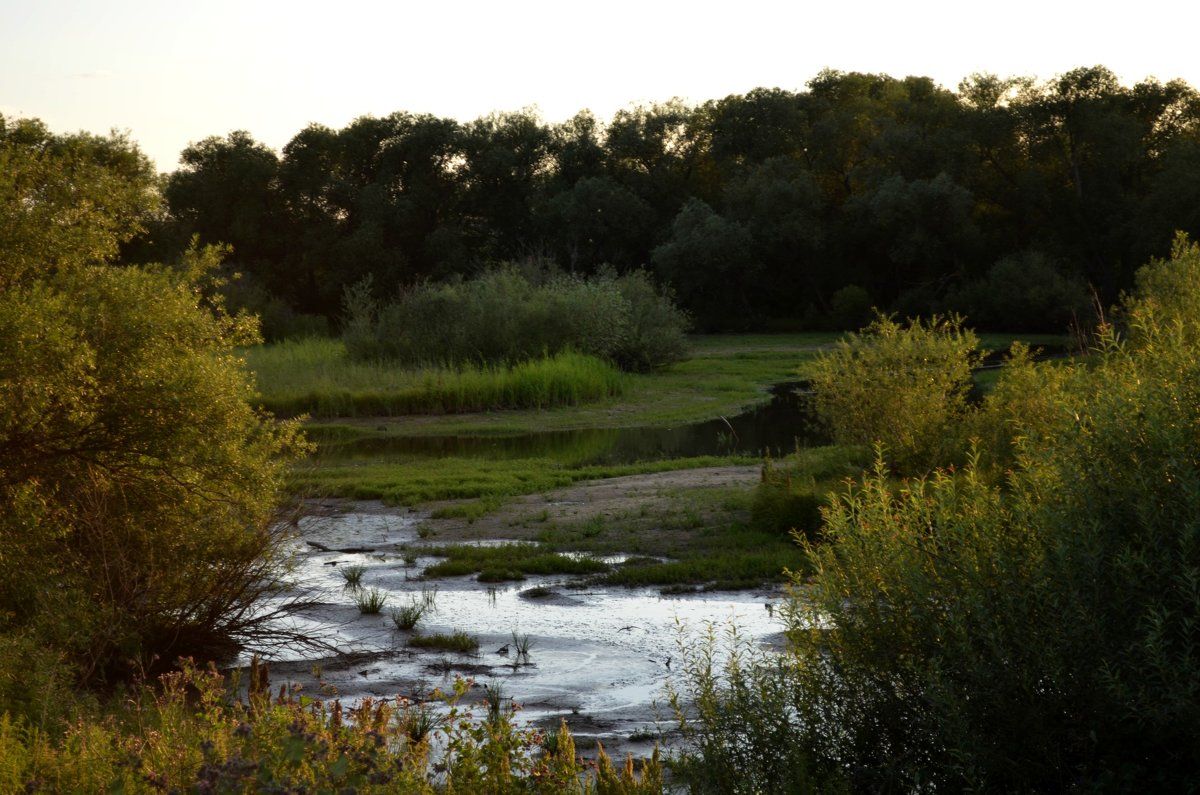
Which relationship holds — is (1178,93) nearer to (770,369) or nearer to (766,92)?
(766,92)

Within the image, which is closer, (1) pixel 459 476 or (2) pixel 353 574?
(2) pixel 353 574

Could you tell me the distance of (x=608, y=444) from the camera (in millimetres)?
26000

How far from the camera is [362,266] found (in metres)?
62.0

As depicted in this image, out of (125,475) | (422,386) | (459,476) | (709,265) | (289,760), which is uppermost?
(709,265)

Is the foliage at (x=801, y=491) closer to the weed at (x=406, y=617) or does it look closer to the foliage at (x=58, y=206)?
the weed at (x=406, y=617)

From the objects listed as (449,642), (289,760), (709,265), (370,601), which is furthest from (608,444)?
(709,265)

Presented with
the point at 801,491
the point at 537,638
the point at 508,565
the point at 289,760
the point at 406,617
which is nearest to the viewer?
the point at 289,760

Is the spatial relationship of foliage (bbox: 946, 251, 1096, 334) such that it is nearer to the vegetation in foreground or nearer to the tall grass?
the tall grass

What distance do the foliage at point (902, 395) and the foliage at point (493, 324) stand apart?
18.8 m

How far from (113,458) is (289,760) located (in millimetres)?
5896

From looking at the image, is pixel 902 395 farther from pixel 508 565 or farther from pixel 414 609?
pixel 414 609

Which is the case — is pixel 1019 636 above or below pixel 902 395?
above

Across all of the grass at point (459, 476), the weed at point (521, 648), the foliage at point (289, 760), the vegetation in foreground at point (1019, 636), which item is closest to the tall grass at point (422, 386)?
the grass at point (459, 476)

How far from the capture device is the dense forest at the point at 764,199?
54325 mm
